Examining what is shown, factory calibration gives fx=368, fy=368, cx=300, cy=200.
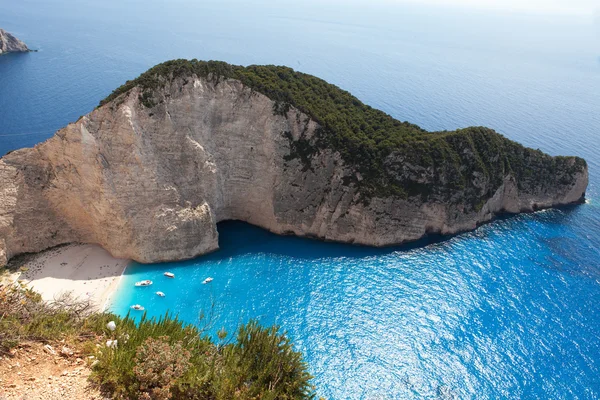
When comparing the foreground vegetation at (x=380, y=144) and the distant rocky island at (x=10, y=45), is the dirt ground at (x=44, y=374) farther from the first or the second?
the distant rocky island at (x=10, y=45)

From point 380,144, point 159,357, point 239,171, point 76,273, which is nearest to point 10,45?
point 76,273

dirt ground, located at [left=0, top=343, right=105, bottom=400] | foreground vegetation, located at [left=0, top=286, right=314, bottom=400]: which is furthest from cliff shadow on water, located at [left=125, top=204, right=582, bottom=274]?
dirt ground, located at [left=0, top=343, right=105, bottom=400]

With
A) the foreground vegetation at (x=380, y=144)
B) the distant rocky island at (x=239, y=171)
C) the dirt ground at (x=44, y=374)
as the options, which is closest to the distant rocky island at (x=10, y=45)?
the distant rocky island at (x=239, y=171)

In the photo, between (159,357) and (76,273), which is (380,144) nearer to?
(76,273)

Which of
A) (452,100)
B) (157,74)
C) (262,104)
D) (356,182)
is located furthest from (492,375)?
(452,100)

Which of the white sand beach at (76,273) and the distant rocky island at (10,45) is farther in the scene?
the distant rocky island at (10,45)

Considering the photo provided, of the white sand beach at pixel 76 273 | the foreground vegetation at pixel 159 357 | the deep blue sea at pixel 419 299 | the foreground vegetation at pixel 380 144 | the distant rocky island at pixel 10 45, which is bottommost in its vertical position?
the white sand beach at pixel 76 273

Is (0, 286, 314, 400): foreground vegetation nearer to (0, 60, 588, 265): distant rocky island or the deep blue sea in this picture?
the deep blue sea
